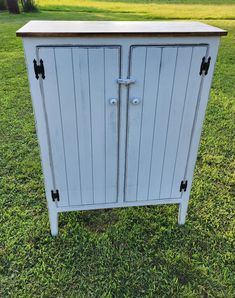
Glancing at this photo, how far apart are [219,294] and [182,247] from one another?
37 cm

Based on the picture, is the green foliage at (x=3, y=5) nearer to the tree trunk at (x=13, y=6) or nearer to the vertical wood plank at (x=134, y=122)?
the tree trunk at (x=13, y=6)

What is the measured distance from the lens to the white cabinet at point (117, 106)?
1.47m

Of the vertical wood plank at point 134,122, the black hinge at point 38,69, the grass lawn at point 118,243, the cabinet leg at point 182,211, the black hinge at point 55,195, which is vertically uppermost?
the black hinge at point 38,69

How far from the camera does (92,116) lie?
167 centimetres

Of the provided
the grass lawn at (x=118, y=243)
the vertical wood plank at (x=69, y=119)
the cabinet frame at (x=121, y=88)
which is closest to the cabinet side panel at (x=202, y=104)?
the cabinet frame at (x=121, y=88)

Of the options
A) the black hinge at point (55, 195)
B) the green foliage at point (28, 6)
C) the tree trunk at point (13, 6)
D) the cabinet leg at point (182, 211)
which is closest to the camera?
the black hinge at point (55, 195)

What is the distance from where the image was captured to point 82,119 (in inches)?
65.9

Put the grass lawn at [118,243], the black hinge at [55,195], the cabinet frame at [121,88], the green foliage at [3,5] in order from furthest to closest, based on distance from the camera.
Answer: the green foliage at [3,5], the black hinge at [55,195], the grass lawn at [118,243], the cabinet frame at [121,88]

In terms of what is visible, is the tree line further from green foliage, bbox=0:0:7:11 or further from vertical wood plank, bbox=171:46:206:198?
vertical wood plank, bbox=171:46:206:198

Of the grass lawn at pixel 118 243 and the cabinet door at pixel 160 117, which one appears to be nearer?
the cabinet door at pixel 160 117

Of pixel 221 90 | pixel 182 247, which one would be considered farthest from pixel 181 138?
pixel 221 90

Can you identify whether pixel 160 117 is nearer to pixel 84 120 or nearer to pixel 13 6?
pixel 84 120

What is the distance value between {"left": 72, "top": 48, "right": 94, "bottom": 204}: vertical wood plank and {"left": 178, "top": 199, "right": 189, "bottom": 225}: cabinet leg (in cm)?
65

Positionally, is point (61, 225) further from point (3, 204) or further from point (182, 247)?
point (182, 247)
